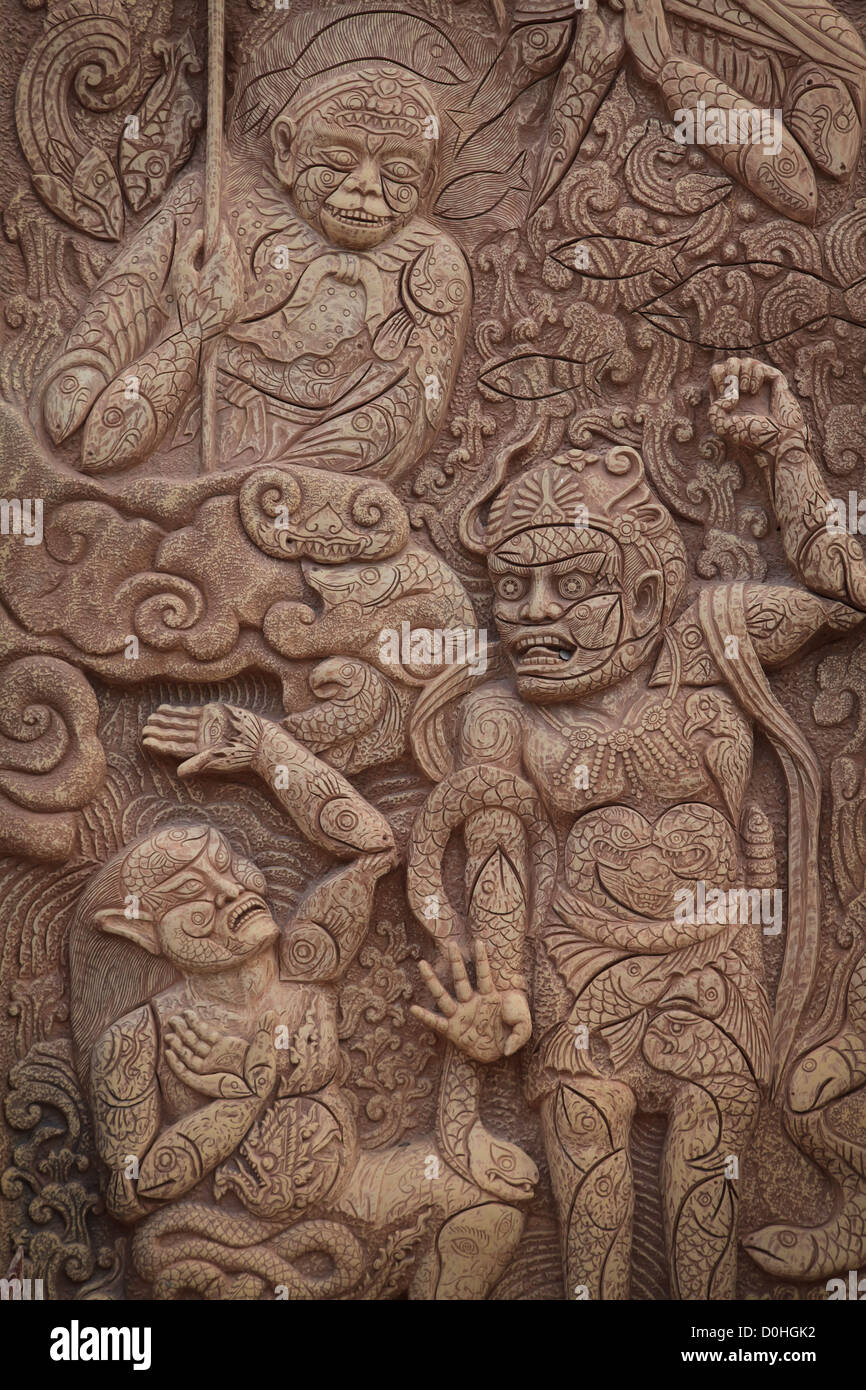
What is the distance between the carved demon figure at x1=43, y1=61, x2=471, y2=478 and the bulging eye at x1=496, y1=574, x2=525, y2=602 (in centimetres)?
45

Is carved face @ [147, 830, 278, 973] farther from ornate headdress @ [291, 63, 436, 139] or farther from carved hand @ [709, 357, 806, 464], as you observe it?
ornate headdress @ [291, 63, 436, 139]

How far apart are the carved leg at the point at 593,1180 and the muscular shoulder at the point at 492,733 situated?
3.00ft

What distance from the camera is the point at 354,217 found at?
5047mm

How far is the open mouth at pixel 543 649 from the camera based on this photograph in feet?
16.1

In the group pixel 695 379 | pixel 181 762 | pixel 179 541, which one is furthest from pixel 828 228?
pixel 181 762

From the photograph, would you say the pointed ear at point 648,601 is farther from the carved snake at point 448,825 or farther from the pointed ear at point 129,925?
the pointed ear at point 129,925

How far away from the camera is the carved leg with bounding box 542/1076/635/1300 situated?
187 inches

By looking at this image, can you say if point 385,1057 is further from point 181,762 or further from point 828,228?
→ point 828,228

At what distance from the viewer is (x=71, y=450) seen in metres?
4.99

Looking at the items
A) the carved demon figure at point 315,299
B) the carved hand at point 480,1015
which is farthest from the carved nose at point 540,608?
the carved hand at point 480,1015

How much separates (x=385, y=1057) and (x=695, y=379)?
7.03ft

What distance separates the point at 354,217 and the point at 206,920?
2.04 m

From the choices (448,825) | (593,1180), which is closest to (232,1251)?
(593,1180)

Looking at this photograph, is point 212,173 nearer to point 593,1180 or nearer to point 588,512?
point 588,512
